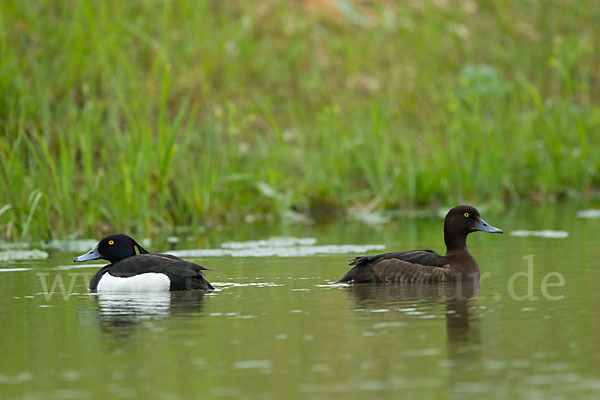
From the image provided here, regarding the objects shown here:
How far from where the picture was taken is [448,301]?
8781mm

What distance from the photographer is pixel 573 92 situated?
74.3 feet

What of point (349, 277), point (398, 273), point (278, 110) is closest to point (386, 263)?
point (398, 273)

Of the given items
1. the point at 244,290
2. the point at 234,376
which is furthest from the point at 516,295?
the point at 234,376

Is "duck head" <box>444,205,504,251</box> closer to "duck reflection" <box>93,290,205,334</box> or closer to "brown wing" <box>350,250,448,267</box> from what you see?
"brown wing" <box>350,250,448,267</box>

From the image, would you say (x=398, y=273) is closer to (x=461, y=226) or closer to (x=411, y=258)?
(x=411, y=258)

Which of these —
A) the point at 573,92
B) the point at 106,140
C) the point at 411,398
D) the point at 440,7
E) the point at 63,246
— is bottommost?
the point at 411,398

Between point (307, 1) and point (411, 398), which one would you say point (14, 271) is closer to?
point (411, 398)

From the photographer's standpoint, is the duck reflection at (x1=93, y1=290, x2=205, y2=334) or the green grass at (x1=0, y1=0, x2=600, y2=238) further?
the green grass at (x1=0, y1=0, x2=600, y2=238)

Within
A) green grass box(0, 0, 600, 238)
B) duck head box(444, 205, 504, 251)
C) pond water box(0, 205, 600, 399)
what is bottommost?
pond water box(0, 205, 600, 399)

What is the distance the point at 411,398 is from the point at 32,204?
8547 millimetres

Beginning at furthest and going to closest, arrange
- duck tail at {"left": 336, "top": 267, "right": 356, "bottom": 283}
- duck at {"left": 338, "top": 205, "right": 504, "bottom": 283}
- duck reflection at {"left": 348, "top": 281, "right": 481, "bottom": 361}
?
duck at {"left": 338, "top": 205, "right": 504, "bottom": 283}
duck tail at {"left": 336, "top": 267, "right": 356, "bottom": 283}
duck reflection at {"left": 348, "top": 281, "right": 481, "bottom": 361}

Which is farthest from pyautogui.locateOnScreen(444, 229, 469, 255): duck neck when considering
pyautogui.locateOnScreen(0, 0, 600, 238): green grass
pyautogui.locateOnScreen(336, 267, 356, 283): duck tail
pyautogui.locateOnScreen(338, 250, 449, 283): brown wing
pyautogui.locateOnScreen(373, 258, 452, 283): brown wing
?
pyautogui.locateOnScreen(0, 0, 600, 238): green grass

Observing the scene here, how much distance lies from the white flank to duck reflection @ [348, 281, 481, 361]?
1.71 meters

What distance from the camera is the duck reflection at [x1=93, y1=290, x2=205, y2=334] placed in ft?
26.6
